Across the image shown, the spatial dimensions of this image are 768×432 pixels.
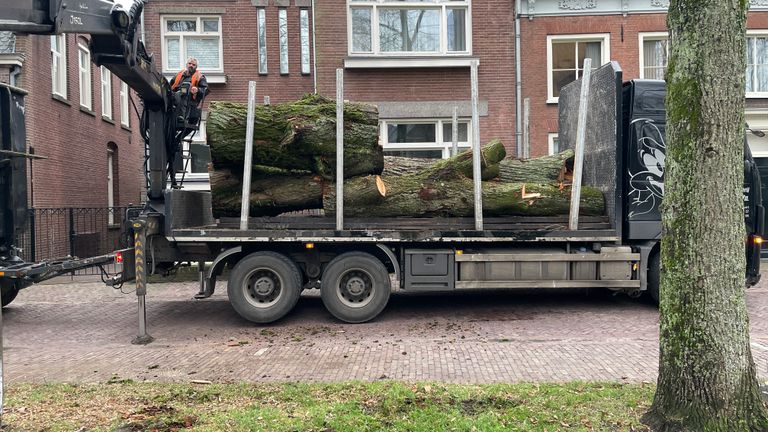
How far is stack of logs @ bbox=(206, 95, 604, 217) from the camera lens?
25.2ft

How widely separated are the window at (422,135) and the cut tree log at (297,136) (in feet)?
21.7

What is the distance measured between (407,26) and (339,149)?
8092 mm

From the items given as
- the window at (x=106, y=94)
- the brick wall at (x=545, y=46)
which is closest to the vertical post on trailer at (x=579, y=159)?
the brick wall at (x=545, y=46)

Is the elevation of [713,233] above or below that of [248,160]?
below

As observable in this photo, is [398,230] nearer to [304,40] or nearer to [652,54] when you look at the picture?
[304,40]

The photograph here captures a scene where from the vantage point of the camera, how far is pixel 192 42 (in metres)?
14.4

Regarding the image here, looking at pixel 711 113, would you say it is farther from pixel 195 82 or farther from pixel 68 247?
pixel 68 247

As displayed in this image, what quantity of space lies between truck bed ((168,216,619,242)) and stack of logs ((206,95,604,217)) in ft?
0.44

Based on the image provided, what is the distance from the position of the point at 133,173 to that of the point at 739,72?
1987 cm

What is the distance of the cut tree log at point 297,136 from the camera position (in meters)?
7.66

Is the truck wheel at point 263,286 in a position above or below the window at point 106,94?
below

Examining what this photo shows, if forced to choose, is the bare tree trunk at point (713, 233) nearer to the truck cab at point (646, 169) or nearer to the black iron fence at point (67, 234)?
the truck cab at point (646, 169)

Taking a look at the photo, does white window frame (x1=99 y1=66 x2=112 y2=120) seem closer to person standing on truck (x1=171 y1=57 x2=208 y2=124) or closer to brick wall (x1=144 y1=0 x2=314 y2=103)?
brick wall (x1=144 y1=0 x2=314 y2=103)

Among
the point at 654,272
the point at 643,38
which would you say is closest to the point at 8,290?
the point at 654,272
